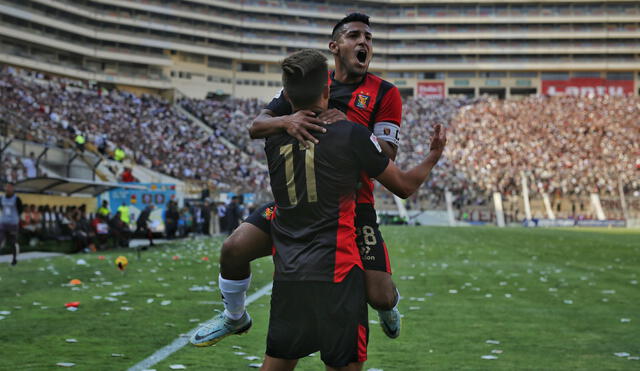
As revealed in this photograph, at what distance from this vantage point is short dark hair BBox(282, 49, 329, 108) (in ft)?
11.7

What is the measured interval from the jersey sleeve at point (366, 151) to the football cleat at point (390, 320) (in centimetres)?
103

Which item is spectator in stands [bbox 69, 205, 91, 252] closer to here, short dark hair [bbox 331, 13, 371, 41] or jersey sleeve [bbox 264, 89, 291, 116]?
short dark hair [bbox 331, 13, 371, 41]

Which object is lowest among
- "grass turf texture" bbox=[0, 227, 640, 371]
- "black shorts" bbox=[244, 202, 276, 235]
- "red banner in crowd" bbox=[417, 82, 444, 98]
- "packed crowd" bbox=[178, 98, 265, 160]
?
"grass turf texture" bbox=[0, 227, 640, 371]

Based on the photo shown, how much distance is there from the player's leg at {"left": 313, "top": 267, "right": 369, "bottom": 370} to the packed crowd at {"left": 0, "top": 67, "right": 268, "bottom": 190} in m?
30.0

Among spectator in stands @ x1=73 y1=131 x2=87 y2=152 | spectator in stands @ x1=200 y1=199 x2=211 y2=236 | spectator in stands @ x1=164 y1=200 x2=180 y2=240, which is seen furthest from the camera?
spectator in stands @ x1=200 y1=199 x2=211 y2=236

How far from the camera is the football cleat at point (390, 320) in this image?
14.3ft

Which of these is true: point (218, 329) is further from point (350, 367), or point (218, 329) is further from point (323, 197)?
point (323, 197)

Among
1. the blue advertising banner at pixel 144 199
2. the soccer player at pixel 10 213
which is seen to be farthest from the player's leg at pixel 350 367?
the blue advertising banner at pixel 144 199

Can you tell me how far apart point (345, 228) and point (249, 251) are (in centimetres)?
75

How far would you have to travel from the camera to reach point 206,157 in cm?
5359

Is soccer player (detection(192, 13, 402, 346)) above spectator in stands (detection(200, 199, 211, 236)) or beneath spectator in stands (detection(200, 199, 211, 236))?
above

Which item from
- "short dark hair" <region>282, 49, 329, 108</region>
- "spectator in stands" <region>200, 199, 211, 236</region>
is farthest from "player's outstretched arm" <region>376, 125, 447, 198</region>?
"spectator in stands" <region>200, 199, 211, 236</region>

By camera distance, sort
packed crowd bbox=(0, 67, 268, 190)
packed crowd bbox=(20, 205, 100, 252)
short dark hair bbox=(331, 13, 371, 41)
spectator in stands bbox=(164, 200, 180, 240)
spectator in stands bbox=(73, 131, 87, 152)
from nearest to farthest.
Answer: short dark hair bbox=(331, 13, 371, 41)
packed crowd bbox=(20, 205, 100, 252)
spectator in stands bbox=(164, 200, 180, 240)
spectator in stands bbox=(73, 131, 87, 152)
packed crowd bbox=(0, 67, 268, 190)

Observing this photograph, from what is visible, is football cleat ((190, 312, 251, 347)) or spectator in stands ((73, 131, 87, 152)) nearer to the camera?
football cleat ((190, 312, 251, 347))
